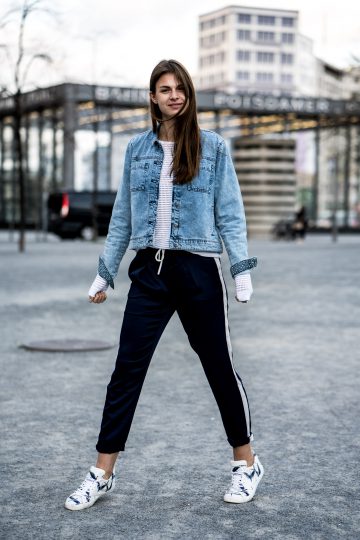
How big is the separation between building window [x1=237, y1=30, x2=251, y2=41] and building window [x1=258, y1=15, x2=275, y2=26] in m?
2.50

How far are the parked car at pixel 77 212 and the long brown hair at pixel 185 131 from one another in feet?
97.5

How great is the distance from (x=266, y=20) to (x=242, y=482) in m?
145

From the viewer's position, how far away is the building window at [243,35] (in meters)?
143

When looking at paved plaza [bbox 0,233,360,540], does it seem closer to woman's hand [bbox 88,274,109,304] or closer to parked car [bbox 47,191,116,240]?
woman's hand [bbox 88,274,109,304]

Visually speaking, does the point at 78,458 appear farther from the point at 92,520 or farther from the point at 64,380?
the point at 64,380

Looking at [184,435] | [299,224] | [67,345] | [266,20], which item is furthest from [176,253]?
[266,20]

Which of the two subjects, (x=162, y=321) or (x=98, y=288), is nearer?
(x=162, y=321)

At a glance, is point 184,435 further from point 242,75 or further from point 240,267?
point 242,75

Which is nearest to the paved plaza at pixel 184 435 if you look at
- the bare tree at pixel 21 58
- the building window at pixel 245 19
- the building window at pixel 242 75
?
the bare tree at pixel 21 58

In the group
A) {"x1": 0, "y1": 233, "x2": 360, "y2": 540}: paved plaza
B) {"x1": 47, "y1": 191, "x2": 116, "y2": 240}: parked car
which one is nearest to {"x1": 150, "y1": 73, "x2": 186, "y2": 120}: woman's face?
{"x1": 0, "y1": 233, "x2": 360, "y2": 540}: paved plaza

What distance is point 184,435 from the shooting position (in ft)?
16.1

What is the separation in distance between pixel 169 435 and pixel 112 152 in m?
34.0

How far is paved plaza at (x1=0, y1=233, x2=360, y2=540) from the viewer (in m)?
3.50

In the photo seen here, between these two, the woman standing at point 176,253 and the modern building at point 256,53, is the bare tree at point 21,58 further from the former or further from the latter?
the modern building at point 256,53
